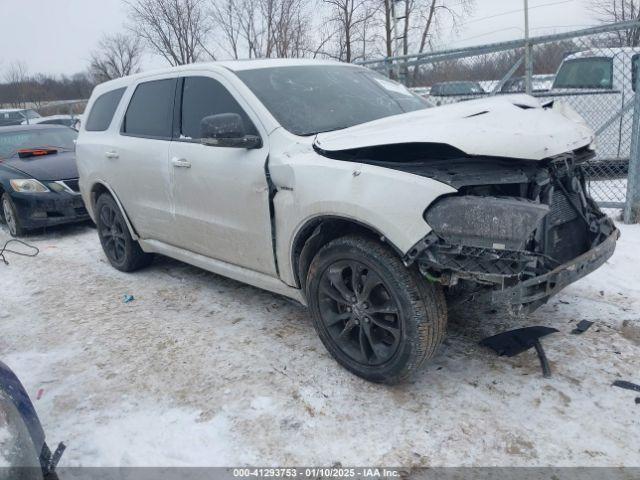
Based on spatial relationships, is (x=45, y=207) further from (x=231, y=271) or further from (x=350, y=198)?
(x=350, y=198)

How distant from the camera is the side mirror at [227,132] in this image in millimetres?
3289

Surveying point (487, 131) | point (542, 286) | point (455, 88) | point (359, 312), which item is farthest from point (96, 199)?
point (455, 88)

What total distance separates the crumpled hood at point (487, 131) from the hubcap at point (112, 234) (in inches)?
116

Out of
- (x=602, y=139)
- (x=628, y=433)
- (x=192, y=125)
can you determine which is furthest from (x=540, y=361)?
(x=602, y=139)

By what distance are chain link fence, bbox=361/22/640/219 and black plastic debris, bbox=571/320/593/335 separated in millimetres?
2806

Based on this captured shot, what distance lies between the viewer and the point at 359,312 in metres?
3.03

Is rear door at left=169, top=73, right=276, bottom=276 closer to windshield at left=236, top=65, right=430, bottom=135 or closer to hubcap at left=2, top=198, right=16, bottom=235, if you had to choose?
windshield at left=236, top=65, right=430, bottom=135

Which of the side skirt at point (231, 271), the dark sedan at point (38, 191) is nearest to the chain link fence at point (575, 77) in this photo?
the side skirt at point (231, 271)

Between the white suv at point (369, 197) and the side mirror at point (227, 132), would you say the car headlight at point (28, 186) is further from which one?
the side mirror at point (227, 132)

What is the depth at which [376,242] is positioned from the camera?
9.41 ft

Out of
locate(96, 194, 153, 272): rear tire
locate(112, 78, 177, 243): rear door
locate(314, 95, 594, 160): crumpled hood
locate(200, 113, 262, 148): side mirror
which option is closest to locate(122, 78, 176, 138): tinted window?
locate(112, 78, 177, 243): rear door

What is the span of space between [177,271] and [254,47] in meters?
16.6

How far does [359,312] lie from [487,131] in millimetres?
1196

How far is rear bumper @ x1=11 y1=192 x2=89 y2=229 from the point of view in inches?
277
